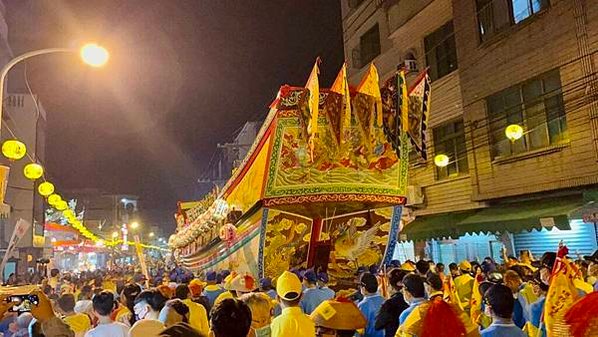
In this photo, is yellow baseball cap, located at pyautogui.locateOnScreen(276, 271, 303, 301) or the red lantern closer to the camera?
yellow baseball cap, located at pyautogui.locateOnScreen(276, 271, 303, 301)

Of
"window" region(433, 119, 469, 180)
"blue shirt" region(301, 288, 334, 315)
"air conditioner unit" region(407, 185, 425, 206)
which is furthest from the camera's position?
"air conditioner unit" region(407, 185, 425, 206)

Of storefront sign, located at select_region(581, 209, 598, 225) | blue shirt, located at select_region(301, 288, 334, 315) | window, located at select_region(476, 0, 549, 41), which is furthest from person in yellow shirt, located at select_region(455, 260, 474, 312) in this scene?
window, located at select_region(476, 0, 549, 41)

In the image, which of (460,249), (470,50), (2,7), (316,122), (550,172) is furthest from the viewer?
(2,7)

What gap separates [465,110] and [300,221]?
28.2 feet

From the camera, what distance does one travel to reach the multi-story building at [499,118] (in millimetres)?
14383

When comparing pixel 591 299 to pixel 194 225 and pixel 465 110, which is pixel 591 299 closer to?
pixel 465 110

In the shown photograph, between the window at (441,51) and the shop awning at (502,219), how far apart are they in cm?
598

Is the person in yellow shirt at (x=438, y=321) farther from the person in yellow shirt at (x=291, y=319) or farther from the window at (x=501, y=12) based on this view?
the window at (x=501, y=12)

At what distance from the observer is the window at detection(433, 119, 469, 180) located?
19672mm

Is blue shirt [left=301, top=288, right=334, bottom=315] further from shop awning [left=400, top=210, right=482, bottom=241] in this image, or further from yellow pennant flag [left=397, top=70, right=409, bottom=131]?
shop awning [left=400, top=210, right=482, bottom=241]

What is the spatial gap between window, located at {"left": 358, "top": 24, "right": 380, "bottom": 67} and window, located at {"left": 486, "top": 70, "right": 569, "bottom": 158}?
950cm

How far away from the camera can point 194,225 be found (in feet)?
72.1

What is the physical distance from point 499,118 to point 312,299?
37.8ft

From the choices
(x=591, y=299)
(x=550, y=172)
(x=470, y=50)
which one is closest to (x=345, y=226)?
(x=550, y=172)
